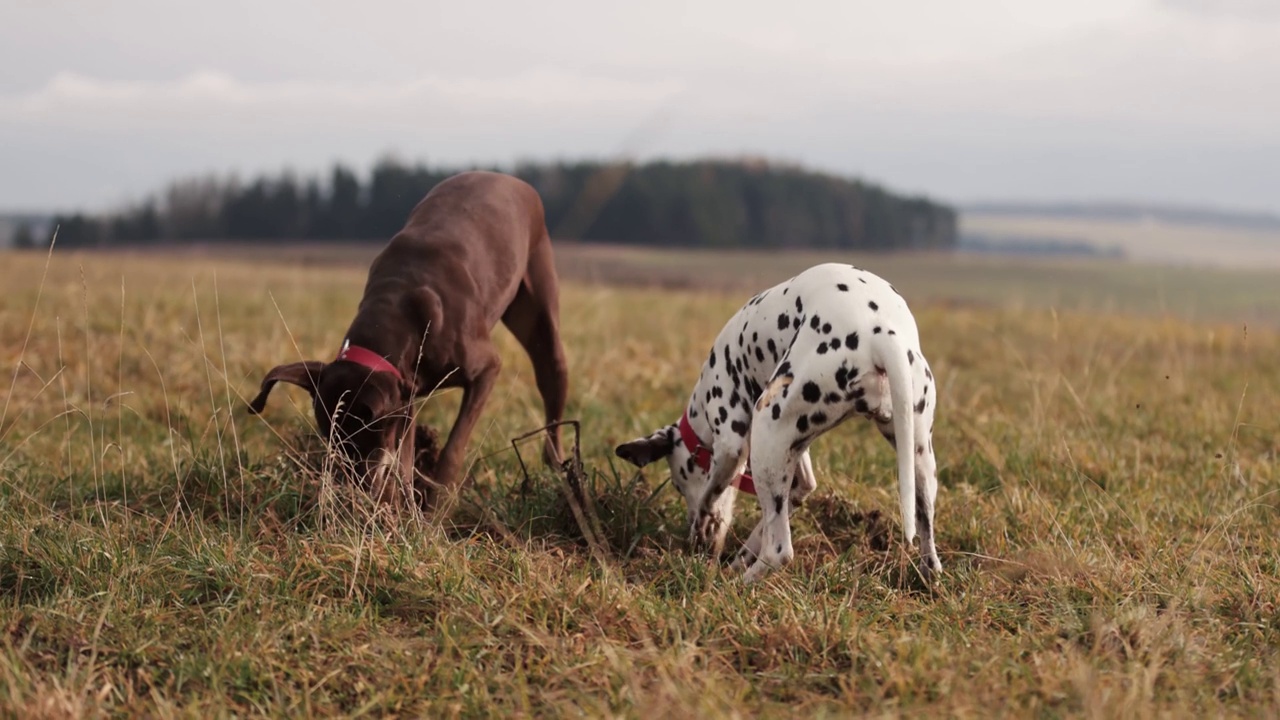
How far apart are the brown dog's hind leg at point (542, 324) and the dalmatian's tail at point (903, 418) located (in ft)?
9.65

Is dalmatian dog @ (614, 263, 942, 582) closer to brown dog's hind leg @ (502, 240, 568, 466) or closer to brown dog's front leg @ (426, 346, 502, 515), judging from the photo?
brown dog's front leg @ (426, 346, 502, 515)

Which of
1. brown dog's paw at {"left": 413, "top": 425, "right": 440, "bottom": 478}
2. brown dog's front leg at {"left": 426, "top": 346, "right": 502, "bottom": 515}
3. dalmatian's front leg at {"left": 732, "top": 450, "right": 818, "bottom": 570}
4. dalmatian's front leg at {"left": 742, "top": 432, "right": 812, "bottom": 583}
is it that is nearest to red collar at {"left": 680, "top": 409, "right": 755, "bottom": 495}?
dalmatian's front leg at {"left": 732, "top": 450, "right": 818, "bottom": 570}

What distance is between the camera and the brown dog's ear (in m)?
4.86

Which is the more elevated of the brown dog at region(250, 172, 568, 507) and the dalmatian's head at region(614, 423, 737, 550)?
the brown dog at region(250, 172, 568, 507)

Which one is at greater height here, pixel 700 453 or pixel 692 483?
pixel 700 453

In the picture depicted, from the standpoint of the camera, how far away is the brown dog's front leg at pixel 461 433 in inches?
206

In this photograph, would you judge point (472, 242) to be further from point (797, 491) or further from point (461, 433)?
point (797, 491)

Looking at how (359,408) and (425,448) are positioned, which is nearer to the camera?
(359,408)

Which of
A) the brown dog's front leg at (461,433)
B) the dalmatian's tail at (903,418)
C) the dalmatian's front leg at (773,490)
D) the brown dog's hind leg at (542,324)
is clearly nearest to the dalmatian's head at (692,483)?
the dalmatian's front leg at (773,490)

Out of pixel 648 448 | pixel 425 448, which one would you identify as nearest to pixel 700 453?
pixel 648 448

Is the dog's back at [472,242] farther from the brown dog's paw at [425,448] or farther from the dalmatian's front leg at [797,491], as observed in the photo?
the dalmatian's front leg at [797,491]

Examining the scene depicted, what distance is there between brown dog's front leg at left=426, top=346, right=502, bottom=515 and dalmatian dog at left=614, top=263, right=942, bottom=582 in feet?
2.92

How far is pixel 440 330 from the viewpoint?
5.41 meters

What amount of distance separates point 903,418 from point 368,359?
7.86ft
